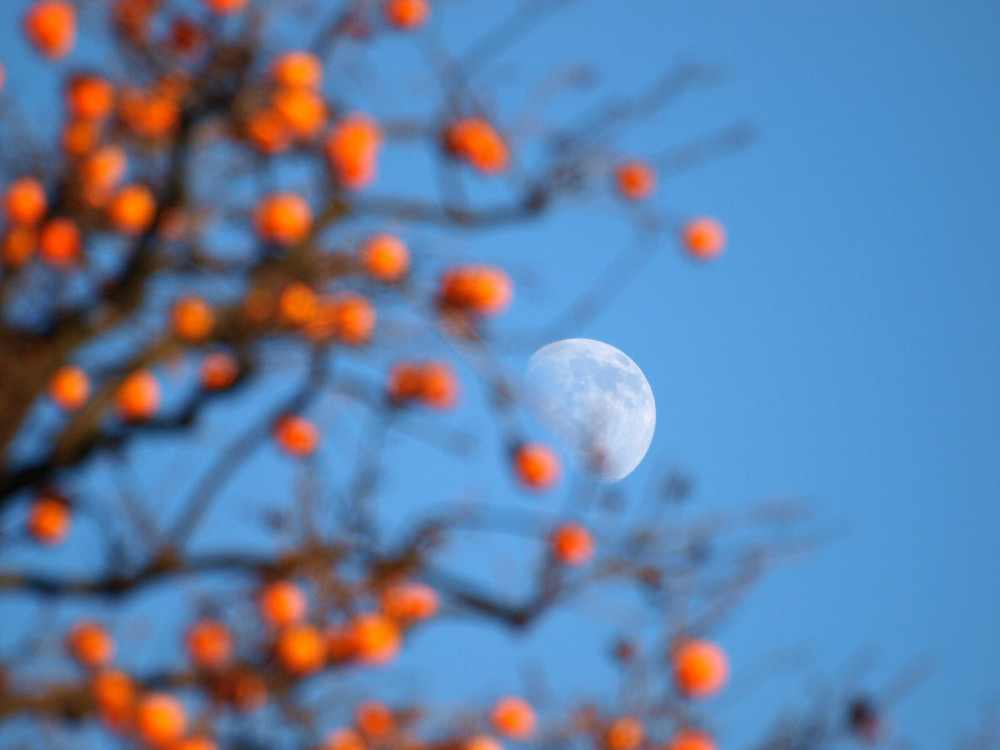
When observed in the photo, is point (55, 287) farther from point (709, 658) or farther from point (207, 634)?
point (709, 658)

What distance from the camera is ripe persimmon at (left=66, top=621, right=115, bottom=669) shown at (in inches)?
174

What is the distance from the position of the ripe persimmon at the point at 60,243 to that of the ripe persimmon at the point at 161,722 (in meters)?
1.92

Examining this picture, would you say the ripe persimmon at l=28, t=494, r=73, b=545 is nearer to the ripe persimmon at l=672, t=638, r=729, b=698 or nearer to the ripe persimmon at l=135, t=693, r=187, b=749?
the ripe persimmon at l=135, t=693, r=187, b=749

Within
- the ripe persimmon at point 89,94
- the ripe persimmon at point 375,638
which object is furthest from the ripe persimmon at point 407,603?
the ripe persimmon at point 89,94

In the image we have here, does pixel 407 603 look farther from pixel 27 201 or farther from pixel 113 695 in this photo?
pixel 27 201

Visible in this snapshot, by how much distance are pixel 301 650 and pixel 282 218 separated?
6.50 feet

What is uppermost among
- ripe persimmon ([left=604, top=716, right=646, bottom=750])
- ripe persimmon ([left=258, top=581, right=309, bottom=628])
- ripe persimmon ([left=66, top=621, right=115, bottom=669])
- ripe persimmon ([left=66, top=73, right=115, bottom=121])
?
A: ripe persimmon ([left=66, top=73, right=115, bottom=121])

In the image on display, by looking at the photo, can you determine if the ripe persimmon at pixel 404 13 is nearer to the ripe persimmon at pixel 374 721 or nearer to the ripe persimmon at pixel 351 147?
the ripe persimmon at pixel 351 147

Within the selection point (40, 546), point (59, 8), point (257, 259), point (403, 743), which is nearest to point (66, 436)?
point (257, 259)

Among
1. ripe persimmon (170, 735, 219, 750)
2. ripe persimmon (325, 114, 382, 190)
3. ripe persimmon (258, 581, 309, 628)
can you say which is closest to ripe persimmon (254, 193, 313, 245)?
ripe persimmon (325, 114, 382, 190)

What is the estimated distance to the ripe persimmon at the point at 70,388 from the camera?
11.2ft

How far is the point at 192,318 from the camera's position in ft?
9.55

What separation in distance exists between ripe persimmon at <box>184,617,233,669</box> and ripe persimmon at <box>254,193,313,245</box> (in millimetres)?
2043

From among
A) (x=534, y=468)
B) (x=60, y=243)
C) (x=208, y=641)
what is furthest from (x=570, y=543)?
(x=60, y=243)
